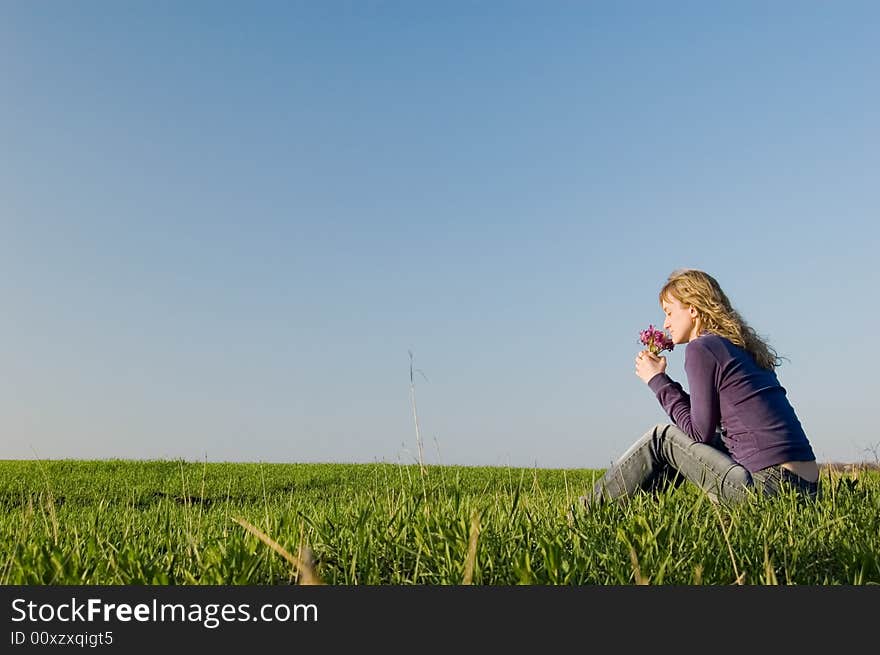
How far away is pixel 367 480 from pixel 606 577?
10.0m

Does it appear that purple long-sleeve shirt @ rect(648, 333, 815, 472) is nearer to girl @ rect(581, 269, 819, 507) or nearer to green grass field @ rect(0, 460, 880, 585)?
girl @ rect(581, 269, 819, 507)

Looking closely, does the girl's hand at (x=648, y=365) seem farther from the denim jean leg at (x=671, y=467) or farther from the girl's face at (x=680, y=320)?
the denim jean leg at (x=671, y=467)

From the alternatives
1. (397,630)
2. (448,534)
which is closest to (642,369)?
(448,534)

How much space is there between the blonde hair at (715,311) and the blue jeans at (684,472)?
0.69 m

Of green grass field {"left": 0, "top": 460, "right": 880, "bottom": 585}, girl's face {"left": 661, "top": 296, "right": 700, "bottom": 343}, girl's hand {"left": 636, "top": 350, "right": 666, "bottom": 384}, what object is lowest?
green grass field {"left": 0, "top": 460, "right": 880, "bottom": 585}

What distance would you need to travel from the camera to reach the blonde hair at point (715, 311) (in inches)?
200

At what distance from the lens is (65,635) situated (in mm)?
2209

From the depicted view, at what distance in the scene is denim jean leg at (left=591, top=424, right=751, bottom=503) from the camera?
4699 mm

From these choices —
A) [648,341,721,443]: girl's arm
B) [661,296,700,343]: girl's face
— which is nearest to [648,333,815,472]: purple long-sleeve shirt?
[648,341,721,443]: girl's arm

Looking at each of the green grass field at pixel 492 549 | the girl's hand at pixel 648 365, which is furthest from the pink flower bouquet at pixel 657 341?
the green grass field at pixel 492 549

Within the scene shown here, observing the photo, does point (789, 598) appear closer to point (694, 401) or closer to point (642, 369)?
point (694, 401)

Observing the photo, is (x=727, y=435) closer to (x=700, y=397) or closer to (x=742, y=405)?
(x=742, y=405)

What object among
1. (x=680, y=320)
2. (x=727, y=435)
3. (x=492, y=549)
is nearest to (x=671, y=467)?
(x=727, y=435)

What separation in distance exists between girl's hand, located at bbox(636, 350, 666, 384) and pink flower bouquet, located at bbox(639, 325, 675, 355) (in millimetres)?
490
